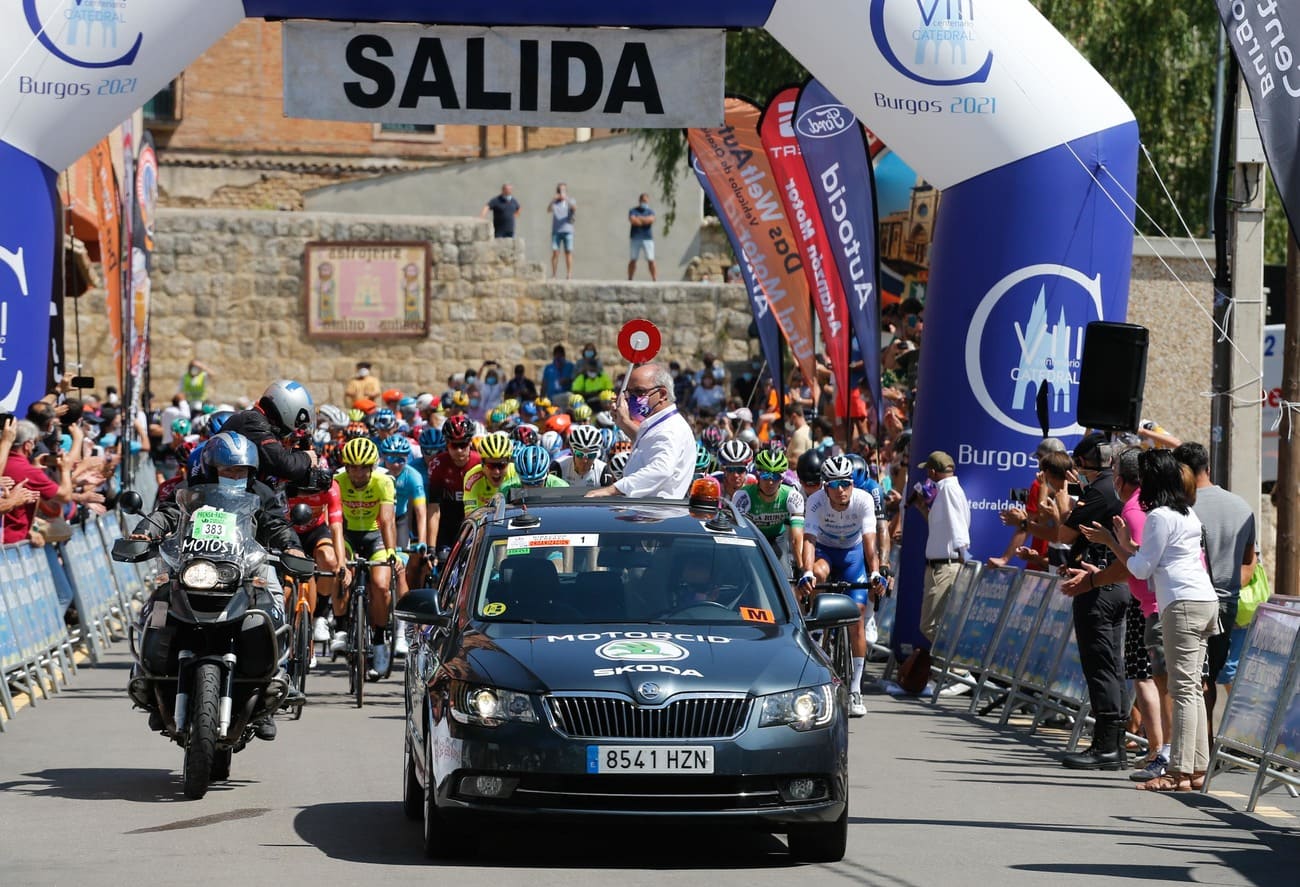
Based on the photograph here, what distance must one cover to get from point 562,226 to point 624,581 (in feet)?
109

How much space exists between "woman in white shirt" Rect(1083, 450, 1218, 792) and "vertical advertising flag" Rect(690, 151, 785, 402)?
1073 cm

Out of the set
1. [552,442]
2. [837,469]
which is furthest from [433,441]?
[837,469]

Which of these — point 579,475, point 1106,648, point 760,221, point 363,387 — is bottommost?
point 1106,648

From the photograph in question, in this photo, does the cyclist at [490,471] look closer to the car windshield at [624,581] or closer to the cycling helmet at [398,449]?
the cycling helmet at [398,449]

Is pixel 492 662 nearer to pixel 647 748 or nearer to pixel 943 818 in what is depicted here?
pixel 647 748

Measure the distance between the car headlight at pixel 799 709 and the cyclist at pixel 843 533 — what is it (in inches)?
268

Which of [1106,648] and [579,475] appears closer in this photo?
[1106,648]

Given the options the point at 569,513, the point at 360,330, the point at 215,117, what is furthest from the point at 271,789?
the point at 215,117

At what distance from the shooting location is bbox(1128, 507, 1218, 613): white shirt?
37.4 feet

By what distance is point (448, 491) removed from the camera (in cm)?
1733

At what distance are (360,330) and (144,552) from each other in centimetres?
3056

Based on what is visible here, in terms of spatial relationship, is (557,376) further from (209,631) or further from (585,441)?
(209,631)

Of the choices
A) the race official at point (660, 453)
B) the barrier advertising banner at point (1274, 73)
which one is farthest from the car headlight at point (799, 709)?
the race official at point (660, 453)

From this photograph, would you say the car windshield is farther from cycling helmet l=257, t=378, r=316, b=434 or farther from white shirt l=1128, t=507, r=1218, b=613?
white shirt l=1128, t=507, r=1218, b=613
